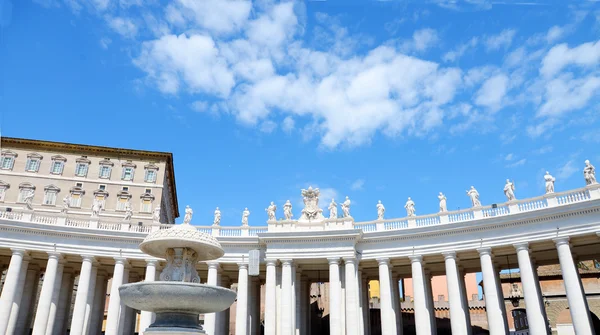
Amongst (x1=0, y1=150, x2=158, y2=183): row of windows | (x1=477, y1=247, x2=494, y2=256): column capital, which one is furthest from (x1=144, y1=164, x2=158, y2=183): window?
(x1=477, y1=247, x2=494, y2=256): column capital

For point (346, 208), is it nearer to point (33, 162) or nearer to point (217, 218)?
point (217, 218)

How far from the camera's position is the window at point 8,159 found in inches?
2542

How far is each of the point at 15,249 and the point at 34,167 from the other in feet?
105

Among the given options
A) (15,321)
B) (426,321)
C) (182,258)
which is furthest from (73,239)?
(426,321)

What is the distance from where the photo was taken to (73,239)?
39.2 metres

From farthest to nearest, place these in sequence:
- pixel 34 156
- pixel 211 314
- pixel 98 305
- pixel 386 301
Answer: pixel 34 156, pixel 98 305, pixel 211 314, pixel 386 301

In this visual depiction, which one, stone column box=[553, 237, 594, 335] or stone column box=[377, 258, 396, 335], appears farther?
stone column box=[377, 258, 396, 335]

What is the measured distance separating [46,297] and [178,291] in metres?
26.8

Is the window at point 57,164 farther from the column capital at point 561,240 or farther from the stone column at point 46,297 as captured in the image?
the column capital at point 561,240

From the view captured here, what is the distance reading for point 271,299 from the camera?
38875mm

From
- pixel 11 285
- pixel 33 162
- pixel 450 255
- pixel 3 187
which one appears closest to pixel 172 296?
pixel 450 255

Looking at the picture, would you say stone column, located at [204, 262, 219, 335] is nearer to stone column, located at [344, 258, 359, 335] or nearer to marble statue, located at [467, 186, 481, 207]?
Result: stone column, located at [344, 258, 359, 335]

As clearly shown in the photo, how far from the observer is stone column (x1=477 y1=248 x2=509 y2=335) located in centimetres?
3350

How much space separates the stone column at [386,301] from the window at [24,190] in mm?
49795
